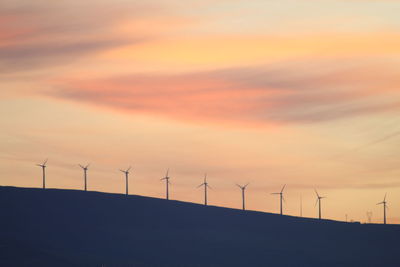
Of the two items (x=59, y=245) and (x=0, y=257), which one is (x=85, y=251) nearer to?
(x=59, y=245)

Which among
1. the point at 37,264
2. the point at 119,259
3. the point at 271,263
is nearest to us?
the point at 37,264

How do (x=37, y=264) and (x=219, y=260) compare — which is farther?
(x=219, y=260)

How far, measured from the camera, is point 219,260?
196 metres

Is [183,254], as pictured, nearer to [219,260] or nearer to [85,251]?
[219,260]

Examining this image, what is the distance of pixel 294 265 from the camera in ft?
651

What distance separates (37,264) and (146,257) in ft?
95.1

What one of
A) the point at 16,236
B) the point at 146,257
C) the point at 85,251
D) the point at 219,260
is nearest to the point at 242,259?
the point at 219,260

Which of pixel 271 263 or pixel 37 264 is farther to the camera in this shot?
pixel 271 263

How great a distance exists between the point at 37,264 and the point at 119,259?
69.3ft

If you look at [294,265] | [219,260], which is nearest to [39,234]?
[219,260]

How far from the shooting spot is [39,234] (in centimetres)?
19850

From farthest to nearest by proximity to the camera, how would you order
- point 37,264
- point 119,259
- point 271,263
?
1. point 271,263
2. point 119,259
3. point 37,264

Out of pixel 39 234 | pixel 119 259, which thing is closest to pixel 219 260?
pixel 119 259

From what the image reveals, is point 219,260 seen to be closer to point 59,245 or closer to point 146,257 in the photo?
point 146,257
